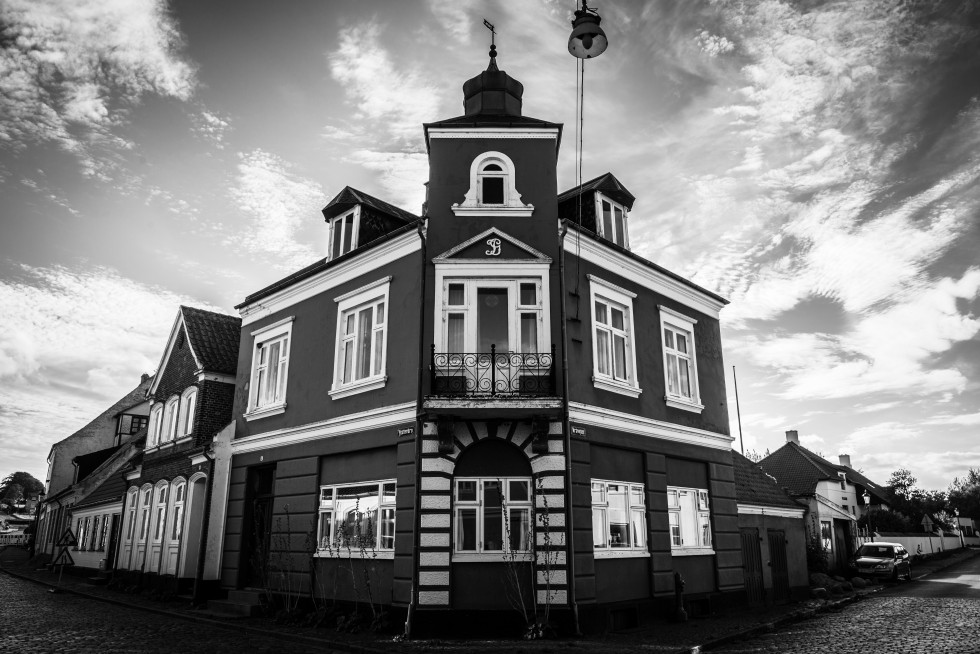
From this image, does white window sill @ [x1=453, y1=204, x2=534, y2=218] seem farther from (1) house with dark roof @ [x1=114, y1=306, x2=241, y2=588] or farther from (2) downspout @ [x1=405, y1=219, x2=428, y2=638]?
(1) house with dark roof @ [x1=114, y1=306, x2=241, y2=588]

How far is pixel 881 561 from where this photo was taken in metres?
30.6

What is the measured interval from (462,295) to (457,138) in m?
3.87

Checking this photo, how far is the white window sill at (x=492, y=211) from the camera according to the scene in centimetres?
1574

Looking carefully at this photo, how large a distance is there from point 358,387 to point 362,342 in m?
1.23

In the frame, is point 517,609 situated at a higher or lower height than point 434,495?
lower

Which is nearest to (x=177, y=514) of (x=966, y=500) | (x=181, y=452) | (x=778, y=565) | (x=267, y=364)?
(x=181, y=452)

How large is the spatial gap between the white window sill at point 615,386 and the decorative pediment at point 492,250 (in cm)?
305

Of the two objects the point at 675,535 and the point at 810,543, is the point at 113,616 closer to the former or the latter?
the point at 675,535

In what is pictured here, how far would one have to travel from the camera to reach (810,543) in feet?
92.3

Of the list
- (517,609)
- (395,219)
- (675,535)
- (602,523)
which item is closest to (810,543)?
(675,535)

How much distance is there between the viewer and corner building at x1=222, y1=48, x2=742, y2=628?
13984 mm

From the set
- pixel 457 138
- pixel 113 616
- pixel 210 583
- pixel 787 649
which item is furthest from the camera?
pixel 210 583

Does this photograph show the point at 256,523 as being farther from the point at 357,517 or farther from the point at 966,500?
the point at 966,500

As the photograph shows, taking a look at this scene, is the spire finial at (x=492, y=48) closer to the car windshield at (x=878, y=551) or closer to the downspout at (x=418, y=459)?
the downspout at (x=418, y=459)
